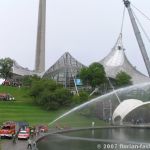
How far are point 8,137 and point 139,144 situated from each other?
16.7 metres

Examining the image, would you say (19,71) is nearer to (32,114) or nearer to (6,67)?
(6,67)

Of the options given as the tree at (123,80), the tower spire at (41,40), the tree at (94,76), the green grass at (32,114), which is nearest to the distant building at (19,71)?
the tower spire at (41,40)

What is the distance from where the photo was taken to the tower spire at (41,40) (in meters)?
176

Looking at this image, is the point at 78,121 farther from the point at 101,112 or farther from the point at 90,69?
the point at 90,69

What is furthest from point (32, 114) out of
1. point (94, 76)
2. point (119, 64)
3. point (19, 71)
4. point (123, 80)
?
point (19, 71)

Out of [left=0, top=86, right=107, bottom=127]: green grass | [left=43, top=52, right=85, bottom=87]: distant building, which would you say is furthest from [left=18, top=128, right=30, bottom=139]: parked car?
[left=43, top=52, right=85, bottom=87]: distant building

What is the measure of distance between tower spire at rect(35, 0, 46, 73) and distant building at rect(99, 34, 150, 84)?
767 inches

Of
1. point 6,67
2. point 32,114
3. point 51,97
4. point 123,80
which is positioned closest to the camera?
point 32,114

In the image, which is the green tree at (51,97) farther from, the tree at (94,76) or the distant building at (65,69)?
the distant building at (65,69)

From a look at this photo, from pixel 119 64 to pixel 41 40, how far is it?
26.7 metres

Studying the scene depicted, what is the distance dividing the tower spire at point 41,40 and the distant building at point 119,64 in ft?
63.9

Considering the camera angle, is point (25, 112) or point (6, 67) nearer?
point (25, 112)

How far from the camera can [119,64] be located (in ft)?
550

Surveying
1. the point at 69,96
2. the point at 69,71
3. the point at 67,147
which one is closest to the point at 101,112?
the point at 69,96
